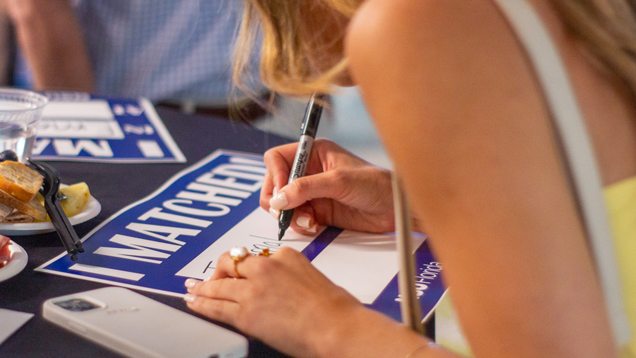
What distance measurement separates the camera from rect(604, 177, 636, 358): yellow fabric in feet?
1.69

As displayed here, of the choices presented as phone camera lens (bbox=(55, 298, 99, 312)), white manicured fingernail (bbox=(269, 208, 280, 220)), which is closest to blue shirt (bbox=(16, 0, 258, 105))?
white manicured fingernail (bbox=(269, 208, 280, 220))

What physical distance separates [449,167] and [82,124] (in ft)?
3.43

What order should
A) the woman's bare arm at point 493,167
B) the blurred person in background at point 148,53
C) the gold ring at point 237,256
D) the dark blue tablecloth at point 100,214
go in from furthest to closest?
1. the blurred person in background at point 148,53
2. the gold ring at point 237,256
3. the dark blue tablecloth at point 100,214
4. the woman's bare arm at point 493,167

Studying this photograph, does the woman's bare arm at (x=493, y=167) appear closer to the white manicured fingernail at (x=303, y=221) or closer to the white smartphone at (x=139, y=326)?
the white smartphone at (x=139, y=326)

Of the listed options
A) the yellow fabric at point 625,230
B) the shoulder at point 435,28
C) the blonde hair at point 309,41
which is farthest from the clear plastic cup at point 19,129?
the yellow fabric at point 625,230

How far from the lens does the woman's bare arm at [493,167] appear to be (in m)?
0.44

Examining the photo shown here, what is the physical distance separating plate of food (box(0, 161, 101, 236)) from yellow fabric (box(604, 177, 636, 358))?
25.7 inches

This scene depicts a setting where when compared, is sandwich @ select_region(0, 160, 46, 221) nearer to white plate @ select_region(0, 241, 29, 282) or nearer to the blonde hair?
white plate @ select_region(0, 241, 29, 282)

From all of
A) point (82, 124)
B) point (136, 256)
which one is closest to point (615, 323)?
point (136, 256)

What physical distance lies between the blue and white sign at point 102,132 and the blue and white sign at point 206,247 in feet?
0.54

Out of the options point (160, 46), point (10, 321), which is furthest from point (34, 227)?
point (160, 46)

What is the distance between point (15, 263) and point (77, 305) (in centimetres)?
12

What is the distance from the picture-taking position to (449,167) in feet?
1.47

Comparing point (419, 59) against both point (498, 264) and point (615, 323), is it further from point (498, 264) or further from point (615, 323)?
point (615, 323)
